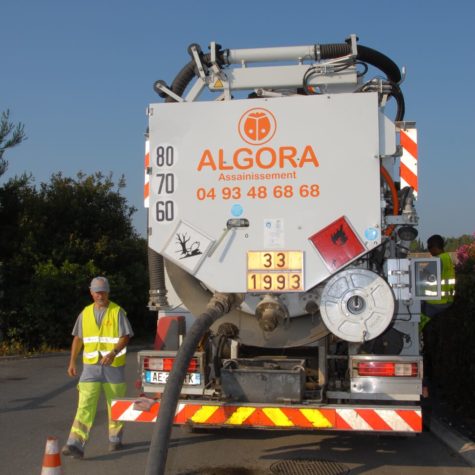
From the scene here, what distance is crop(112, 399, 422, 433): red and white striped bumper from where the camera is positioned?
15.9ft

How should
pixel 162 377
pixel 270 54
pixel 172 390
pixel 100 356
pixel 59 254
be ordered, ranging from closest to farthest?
pixel 172 390 < pixel 162 377 < pixel 100 356 < pixel 270 54 < pixel 59 254

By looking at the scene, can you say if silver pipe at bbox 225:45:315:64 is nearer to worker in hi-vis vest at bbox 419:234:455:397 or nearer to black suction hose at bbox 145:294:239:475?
black suction hose at bbox 145:294:239:475

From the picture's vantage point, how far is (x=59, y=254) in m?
14.7

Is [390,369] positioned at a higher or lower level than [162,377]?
higher

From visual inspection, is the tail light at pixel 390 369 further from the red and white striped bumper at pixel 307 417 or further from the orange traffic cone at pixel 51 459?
the orange traffic cone at pixel 51 459

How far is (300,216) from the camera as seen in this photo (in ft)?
17.1

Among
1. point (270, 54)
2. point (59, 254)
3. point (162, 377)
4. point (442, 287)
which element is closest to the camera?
point (162, 377)

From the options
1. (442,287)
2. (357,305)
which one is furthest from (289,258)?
(442,287)

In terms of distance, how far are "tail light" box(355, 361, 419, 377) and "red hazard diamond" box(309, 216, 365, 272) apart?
80 cm

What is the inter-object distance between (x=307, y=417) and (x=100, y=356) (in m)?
2.11

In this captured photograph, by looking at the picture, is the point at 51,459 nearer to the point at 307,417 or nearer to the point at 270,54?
the point at 307,417

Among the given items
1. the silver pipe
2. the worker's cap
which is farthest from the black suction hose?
the silver pipe

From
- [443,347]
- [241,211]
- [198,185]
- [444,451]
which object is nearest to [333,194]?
[241,211]

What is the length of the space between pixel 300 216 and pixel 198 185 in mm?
875
